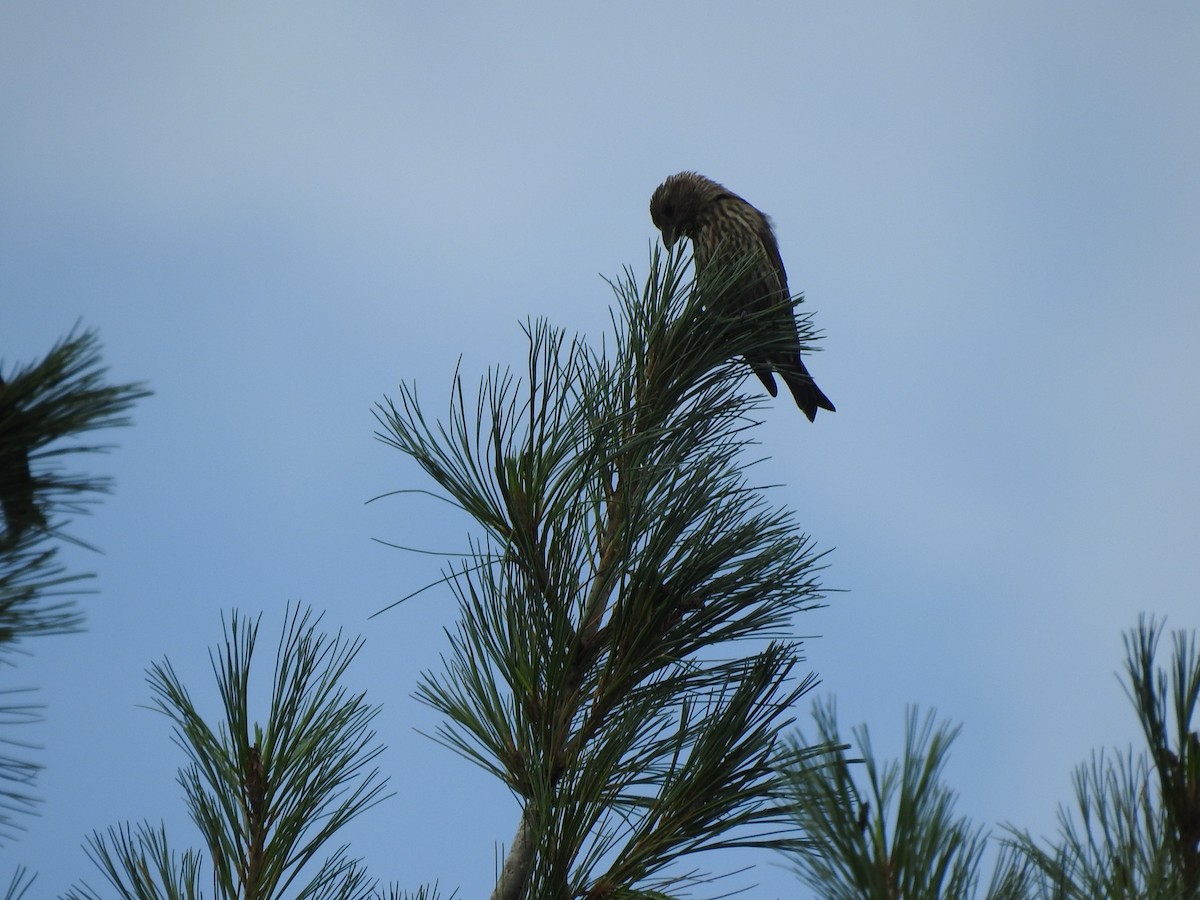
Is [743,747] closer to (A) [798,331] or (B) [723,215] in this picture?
(A) [798,331]

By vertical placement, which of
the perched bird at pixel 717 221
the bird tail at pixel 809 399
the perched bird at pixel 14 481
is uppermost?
the perched bird at pixel 717 221

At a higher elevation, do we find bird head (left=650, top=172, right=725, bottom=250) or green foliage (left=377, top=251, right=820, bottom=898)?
bird head (left=650, top=172, right=725, bottom=250)

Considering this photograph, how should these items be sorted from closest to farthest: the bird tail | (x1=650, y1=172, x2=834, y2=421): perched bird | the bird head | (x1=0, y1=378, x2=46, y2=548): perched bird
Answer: (x1=0, y1=378, x2=46, y2=548): perched bird
(x1=650, y1=172, x2=834, y2=421): perched bird
the bird tail
the bird head

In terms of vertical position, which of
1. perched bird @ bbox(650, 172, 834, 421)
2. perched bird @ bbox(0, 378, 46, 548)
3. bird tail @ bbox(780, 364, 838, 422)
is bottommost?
perched bird @ bbox(0, 378, 46, 548)

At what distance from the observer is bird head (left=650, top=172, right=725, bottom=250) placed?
541 cm

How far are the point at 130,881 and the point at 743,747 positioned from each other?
3.39ft

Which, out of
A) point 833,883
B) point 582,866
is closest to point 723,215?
point 582,866

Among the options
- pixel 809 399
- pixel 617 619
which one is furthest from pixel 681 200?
pixel 617 619

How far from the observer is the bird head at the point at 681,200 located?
5410 millimetres

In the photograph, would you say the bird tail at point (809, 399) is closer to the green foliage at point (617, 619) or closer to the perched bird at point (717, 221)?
the perched bird at point (717, 221)

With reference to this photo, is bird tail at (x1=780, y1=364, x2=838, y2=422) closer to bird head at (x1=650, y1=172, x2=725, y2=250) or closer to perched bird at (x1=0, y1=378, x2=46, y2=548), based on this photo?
bird head at (x1=650, y1=172, x2=725, y2=250)

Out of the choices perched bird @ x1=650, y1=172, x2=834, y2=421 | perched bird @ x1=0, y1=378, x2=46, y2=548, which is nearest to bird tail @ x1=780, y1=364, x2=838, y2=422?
perched bird @ x1=650, y1=172, x2=834, y2=421

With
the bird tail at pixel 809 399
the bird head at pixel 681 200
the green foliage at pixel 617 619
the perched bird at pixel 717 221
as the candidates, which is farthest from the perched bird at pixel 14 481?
the bird head at pixel 681 200

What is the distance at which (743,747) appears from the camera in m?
1.72
